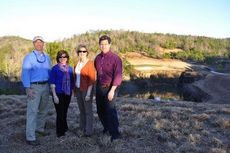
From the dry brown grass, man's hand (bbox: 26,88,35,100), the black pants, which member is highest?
man's hand (bbox: 26,88,35,100)

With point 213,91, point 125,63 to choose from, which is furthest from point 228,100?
point 125,63

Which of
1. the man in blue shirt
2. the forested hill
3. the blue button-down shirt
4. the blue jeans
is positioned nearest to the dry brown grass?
the blue jeans

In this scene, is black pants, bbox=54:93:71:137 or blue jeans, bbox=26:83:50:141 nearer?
blue jeans, bbox=26:83:50:141

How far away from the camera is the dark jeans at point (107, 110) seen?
7.34 meters

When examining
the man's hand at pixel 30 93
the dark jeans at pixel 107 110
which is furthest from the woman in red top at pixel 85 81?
the man's hand at pixel 30 93

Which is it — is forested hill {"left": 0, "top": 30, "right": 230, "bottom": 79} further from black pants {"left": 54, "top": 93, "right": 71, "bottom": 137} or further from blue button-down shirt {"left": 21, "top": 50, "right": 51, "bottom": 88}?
blue button-down shirt {"left": 21, "top": 50, "right": 51, "bottom": 88}

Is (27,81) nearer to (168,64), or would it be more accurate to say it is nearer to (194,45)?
(168,64)

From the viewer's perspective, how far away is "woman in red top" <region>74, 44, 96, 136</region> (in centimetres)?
742

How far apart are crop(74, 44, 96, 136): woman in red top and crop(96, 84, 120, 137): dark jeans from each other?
179 millimetres

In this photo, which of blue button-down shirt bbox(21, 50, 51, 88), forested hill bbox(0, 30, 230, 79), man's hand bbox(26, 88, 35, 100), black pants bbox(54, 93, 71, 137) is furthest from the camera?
forested hill bbox(0, 30, 230, 79)

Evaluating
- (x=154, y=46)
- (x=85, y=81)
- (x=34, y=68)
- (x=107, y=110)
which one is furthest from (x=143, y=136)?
(x=154, y=46)

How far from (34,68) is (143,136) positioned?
8.28 feet

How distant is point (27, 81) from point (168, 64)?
40.4 metres

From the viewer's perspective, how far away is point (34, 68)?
733cm
